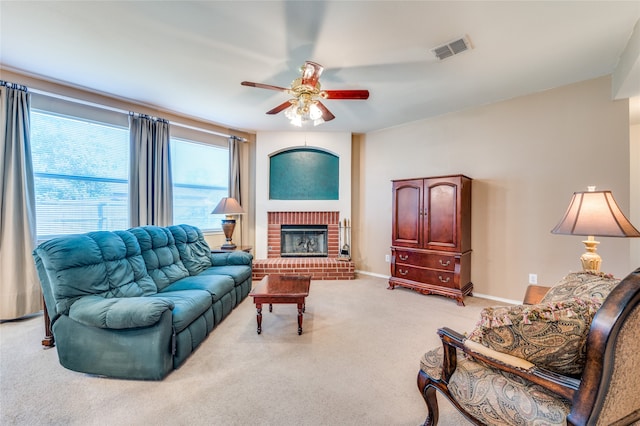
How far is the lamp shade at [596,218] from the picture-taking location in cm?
162

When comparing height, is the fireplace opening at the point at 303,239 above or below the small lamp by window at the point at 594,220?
below

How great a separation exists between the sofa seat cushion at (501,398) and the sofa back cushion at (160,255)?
270cm

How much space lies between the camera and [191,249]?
336 cm

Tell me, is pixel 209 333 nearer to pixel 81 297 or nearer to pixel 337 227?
pixel 81 297

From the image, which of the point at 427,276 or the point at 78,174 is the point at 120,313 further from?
the point at 427,276

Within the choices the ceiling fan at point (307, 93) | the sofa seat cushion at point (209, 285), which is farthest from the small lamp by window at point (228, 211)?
the ceiling fan at point (307, 93)

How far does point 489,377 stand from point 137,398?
2.07 meters

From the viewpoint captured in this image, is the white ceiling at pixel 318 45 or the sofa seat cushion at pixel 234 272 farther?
the sofa seat cushion at pixel 234 272

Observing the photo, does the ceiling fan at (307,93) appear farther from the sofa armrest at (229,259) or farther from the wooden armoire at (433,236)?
the sofa armrest at (229,259)

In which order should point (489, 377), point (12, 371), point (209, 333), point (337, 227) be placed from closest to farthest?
point (489, 377)
point (12, 371)
point (209, 333)
point (337, 227)

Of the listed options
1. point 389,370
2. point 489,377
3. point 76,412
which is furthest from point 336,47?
point 76,412

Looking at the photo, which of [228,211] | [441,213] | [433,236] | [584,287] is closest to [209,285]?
[228,211]

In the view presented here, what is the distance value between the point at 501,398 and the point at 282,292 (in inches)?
71.5

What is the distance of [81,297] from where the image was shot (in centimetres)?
198
